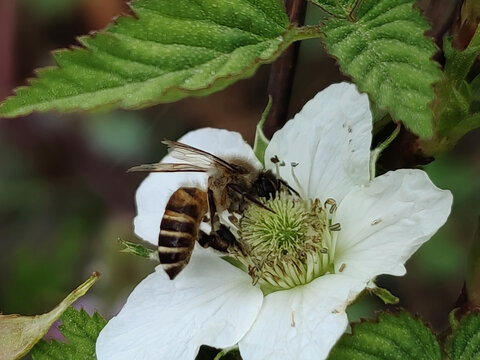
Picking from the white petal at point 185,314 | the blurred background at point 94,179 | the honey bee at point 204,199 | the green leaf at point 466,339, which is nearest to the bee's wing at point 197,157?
the honey bee at point 204,199

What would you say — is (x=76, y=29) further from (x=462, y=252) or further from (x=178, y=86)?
(x=178, y=86)

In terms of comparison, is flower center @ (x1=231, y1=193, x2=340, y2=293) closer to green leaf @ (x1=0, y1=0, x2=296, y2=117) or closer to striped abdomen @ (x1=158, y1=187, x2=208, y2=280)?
striped abdomen @ (x1=158, y1=187, x2=208, y2=280)

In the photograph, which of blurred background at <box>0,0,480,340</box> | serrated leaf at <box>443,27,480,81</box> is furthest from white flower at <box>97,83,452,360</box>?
blurred background at <box>0,0,480,340</box>

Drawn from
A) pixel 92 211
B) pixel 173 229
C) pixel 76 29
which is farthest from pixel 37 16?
pixel 173 229

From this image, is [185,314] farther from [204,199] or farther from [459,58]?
[459,58]

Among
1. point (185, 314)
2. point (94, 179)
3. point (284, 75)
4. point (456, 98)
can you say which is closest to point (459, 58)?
point (456, 98)

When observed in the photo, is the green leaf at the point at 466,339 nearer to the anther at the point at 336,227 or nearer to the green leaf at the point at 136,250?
the anther at the point at 336,227
